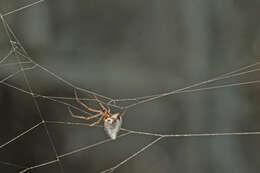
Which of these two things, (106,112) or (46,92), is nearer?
(106,112)

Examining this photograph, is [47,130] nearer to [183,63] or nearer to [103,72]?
[103,72]

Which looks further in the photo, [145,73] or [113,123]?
[145,73]

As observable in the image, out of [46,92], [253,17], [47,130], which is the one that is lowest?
[47,130]

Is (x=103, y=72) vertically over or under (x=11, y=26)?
under

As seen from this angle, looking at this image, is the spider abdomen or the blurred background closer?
the spider abdomen

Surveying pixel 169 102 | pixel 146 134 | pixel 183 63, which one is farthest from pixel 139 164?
pixel 183 63

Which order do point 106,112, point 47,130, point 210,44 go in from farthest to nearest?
point 47,130 < point 210,44 < point 106,112

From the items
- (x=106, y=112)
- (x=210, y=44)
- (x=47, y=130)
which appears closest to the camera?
(x=106, y=112)

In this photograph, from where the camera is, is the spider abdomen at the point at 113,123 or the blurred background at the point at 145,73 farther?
the blurred background at the point at 145,73
